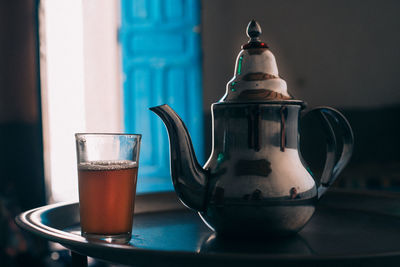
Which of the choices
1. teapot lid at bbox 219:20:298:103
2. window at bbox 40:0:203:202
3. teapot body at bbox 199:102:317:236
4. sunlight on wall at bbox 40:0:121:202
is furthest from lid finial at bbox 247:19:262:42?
sunlight on wall at bbox 40:0:121:202

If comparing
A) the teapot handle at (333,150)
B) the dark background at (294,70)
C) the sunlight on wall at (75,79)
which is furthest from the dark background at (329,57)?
the teapot handle at (333,150)

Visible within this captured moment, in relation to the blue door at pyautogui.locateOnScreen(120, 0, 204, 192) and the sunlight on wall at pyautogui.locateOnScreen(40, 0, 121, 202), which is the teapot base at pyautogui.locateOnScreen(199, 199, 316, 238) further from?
the sunlight on wall at pyautogui.locateOnScreen(40, 0, 121, 202)

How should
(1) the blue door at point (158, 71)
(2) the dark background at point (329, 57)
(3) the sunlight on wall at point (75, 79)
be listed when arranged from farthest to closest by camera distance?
(3) the sunlight on wall at point (75, 79) < (1) the blue door at point (158, 71) < (2) the dark background at point (329, 57)

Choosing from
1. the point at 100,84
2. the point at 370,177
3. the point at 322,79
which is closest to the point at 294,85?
the point at 322,79

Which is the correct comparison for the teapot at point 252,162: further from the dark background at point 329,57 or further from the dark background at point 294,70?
the dark background at point 329,57

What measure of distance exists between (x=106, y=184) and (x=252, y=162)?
0.69 ft

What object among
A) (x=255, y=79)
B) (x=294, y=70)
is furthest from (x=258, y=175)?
(x=294, y=70)

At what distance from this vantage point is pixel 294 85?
9.82 ft

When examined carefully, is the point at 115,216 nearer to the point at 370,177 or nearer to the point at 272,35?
the point at 370,177

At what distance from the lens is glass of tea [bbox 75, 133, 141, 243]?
619 millimetres

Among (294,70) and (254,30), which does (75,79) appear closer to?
(294,70)

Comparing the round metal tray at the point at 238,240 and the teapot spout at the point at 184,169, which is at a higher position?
the teapot spout at the point at 184,169

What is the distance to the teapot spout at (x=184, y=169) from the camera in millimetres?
600

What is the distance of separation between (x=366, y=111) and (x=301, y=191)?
97.4 inches
